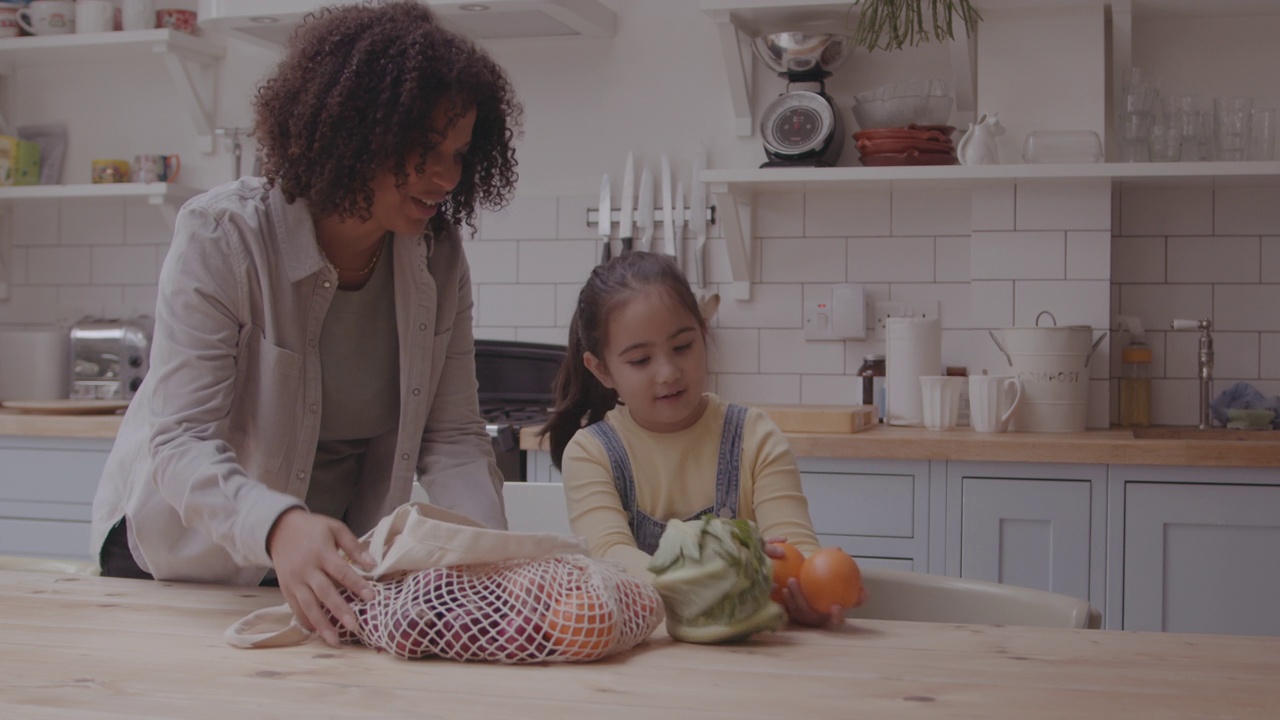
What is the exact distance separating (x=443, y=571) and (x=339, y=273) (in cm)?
62

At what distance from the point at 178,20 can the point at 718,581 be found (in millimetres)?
3093

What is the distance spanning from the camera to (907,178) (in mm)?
2912

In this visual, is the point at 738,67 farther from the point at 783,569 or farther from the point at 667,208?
the point at 783,569

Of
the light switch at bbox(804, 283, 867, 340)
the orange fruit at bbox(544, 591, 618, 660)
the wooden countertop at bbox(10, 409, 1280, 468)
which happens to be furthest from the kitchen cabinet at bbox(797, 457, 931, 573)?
the orange fruit at bbox(544, 591, 618, 660)

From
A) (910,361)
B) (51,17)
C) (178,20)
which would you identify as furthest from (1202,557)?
(51,17)

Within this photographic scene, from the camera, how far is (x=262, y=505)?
1.15 meters

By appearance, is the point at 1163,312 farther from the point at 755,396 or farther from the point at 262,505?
the point at 262,505

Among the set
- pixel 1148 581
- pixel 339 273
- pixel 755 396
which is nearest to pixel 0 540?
pixel 755 396

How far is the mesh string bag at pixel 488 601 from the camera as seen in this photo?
100 centimetres

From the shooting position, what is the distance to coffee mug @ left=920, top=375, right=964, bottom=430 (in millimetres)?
2842

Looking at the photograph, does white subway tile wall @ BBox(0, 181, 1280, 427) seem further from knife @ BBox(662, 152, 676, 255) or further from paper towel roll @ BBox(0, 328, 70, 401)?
paper towel roll @ BBox(0, 328, 70, 401)

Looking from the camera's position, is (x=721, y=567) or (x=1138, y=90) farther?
(x=1138, y=90)

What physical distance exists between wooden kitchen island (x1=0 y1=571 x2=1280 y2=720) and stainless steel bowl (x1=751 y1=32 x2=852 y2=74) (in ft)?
6.86

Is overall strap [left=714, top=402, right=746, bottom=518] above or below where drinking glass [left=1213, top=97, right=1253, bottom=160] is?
below
